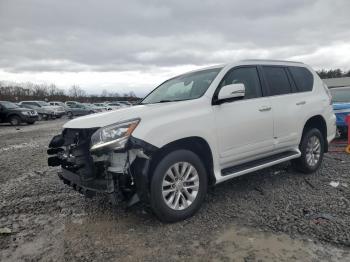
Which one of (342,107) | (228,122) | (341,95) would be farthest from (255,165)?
(341,95)

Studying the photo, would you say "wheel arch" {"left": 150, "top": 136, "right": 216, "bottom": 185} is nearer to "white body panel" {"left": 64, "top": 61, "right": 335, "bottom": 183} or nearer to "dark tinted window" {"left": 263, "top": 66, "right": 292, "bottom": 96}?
"white body panel" {"left": 64, "top": 61, "right": 335, "bottom": 183}

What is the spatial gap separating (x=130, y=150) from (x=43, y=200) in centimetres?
216

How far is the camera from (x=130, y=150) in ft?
10.7

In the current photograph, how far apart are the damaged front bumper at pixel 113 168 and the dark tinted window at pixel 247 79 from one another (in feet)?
5.59

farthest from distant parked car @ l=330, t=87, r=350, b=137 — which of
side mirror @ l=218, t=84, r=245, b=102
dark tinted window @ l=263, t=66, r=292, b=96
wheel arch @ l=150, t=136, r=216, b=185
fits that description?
wheel arch @ l=150, t=136, r=216, b=185

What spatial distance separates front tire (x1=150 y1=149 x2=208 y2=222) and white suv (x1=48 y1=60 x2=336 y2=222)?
11mm

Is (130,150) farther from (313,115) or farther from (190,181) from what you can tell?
(313,115)

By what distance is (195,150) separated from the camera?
3.84m

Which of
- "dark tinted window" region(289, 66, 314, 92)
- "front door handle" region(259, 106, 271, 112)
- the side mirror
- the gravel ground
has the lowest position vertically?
the gravel ground

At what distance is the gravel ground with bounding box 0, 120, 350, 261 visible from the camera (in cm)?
296

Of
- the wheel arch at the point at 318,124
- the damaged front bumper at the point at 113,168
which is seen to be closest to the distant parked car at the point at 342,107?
the wheel arch at the point at 318,124

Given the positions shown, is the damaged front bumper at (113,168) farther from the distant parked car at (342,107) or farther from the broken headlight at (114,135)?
the distant parked car at (342,107)

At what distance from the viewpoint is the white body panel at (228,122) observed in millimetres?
3441

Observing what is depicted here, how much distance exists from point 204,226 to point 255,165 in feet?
4.13
